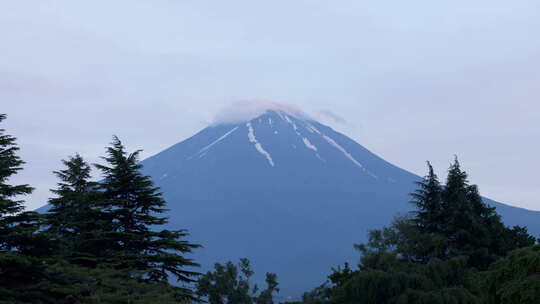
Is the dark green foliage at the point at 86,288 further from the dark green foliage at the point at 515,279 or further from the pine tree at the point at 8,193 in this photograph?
the dark green foliage at the point at 515,279

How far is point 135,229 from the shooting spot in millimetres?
22203

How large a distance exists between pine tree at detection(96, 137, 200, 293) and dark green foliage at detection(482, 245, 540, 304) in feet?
38.2

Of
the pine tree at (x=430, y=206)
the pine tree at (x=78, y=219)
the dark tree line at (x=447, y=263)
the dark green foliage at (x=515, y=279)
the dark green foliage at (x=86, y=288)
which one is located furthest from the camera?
the pine tree at (x=430, y=206)

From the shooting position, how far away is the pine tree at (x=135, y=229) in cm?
2084

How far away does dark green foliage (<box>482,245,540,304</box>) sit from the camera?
12.0 metres

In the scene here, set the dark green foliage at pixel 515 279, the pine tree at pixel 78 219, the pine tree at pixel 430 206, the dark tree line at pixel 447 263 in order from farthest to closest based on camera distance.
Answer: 1. the pine tree at pixel 430 206
2. the pine tree at pixel 78 219
3. the dark tree line at pixel 447 263
4. the dark green foliage at pixel 515 279

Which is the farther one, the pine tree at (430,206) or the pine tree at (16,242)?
the pine tree at (430,206)

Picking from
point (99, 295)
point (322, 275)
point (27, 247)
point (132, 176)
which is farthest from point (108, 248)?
point (322, 275)

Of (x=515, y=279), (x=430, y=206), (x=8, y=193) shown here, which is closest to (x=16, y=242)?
(x=8, y=193)

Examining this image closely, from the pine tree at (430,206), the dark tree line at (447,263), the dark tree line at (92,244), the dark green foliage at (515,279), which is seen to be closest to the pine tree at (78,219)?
the dark tree line at (92,244)

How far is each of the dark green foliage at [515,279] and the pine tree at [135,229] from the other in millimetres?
11633

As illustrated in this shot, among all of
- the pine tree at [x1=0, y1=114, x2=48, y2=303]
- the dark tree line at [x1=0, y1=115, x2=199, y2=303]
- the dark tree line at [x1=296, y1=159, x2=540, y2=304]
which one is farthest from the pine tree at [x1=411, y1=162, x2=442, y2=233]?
the pine tree at [x1=0, y1=114, x2=48, y2=303]

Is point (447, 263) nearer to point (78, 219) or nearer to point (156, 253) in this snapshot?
point (156, 253)

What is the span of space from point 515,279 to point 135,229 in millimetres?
15240
